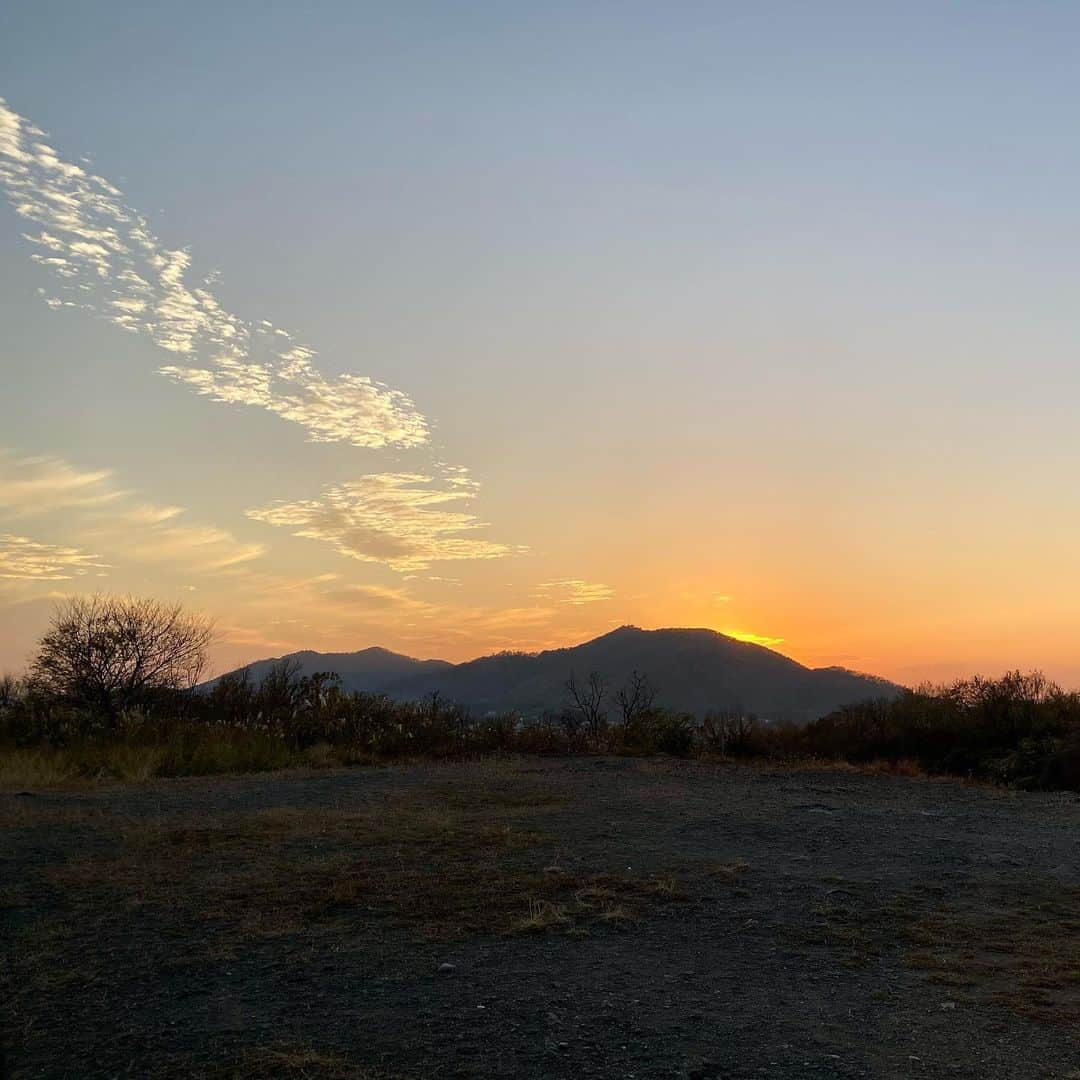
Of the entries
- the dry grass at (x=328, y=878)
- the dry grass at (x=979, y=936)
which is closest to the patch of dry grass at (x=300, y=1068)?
the dry grass at (x=328, y=878)

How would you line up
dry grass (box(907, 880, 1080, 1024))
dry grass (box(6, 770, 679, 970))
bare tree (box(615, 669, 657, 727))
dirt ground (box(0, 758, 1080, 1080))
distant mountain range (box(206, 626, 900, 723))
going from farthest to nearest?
distant mountain range (box(206, 626, 900, 723)), bare tree (box(615, 669, 657, 727)), dry grass (box(6, 770, 679, 970)), dry grass (box(907, 880, 1080, 1024)), dirt ground (box(0, 758, 1080, 1080))

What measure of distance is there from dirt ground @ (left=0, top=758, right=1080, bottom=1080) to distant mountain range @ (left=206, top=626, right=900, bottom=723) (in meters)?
64.9

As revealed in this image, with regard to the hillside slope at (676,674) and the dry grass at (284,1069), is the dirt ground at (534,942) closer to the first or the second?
the dry grass at (284,1069)

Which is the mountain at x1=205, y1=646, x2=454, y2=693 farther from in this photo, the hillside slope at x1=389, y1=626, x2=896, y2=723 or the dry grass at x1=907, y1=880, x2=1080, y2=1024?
the dry grass at x1=907, y1=880, x2=1080, y2=1024

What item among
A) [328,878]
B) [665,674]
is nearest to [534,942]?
[328,878]

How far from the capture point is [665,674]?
9262 centimetres

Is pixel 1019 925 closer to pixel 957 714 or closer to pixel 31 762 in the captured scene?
pixel 957 714

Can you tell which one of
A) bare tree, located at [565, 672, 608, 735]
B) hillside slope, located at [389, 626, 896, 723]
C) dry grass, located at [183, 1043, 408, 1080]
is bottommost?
dry grass, located at [183, 1043, 408, 1080]

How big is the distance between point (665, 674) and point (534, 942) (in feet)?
290

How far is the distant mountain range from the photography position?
3346 inches

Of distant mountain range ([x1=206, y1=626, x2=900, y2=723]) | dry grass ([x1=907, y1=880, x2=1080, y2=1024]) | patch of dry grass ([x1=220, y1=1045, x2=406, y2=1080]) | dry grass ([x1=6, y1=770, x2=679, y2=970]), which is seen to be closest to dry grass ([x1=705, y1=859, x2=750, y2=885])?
dry grass ([x1=6, y1=770, x2=679, y2=970])

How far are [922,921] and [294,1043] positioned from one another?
418 cm

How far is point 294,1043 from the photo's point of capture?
4.33 metres

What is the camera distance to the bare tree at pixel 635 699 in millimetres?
19334
